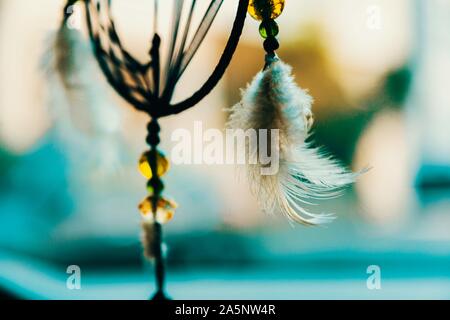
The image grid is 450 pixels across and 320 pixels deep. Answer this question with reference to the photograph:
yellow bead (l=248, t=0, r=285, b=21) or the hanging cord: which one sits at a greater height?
yellow bead (l=248, t=0, r=285, b=21)

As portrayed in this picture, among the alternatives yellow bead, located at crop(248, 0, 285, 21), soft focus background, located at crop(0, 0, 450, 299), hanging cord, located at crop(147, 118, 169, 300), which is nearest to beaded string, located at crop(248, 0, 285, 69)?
yellow bead, located at crop(248, 0, 285, 21)

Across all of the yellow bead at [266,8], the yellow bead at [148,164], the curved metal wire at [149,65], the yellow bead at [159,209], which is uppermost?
the yellow bead at [266,8]

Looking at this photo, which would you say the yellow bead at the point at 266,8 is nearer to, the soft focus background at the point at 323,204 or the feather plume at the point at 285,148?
the feather plume at the point at 285,148

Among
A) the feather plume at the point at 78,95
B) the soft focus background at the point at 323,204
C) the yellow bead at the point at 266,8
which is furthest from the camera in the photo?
the soft focus background at the point at 323,204

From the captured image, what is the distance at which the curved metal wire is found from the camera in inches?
21.7

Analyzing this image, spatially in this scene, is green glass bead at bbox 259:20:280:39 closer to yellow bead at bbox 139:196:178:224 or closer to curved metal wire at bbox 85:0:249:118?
curved metal wire at bbox 85:0:249:118

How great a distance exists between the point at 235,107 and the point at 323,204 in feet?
3.02

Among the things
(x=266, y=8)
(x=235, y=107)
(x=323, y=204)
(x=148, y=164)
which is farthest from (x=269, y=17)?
(x=323, y=204)

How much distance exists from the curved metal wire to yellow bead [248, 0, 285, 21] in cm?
4

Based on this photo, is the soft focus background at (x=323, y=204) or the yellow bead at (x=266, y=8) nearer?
the yellow bead at (x=266, y=8)

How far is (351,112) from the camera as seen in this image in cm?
136

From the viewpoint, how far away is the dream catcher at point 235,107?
0.55m

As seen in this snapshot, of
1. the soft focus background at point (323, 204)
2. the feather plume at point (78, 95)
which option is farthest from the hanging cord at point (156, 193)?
the soft focus background at point (323, 204)

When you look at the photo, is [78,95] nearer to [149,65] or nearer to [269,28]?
[149,65]
